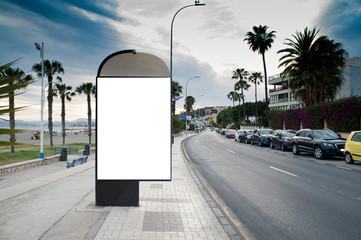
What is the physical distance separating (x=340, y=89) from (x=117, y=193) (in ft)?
125

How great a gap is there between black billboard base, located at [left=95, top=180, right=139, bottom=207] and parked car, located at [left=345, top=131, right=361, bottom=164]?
11915 millimetres

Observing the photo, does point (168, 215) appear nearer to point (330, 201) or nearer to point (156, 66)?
point (156, 66)

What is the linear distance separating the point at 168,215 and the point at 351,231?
11.1 feet

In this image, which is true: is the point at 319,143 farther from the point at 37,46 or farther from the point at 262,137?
the point at 37,46

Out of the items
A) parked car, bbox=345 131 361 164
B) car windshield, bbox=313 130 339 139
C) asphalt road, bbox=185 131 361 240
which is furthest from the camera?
car windshield, bbox=313 130 339 139

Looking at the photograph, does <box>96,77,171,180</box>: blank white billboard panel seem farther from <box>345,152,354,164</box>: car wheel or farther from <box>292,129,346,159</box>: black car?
<box>292,129,346,159</box>: black car

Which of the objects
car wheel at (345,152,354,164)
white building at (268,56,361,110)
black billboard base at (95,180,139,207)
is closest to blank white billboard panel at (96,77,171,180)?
black billboard base at (95,180,139,207)

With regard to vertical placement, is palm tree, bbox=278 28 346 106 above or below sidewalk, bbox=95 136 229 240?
above

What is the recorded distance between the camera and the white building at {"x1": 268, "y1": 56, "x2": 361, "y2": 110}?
47.4 metres

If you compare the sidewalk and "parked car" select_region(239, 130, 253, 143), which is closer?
the sidewalk

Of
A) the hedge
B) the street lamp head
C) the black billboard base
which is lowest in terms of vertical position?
the black billboard base

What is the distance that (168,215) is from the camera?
17.7 feet

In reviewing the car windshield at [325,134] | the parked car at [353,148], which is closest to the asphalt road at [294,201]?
the parked car at [353,148]

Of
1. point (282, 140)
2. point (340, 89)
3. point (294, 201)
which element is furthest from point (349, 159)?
point (340, 89)
